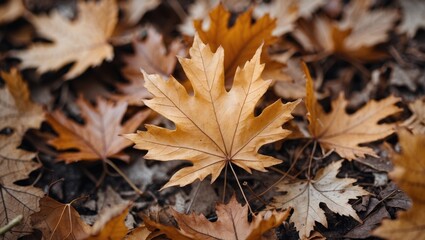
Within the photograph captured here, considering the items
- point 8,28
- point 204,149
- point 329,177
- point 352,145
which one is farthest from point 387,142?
point 8,28

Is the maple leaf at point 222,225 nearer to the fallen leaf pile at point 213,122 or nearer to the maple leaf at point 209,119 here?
the fallen leaf pile at point 213,122

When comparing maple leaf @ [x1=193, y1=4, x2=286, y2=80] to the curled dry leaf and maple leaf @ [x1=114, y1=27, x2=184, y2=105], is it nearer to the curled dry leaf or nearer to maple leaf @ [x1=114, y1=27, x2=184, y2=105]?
maple leaf @ [x1=114, y1=27, x2=184, y2=105]

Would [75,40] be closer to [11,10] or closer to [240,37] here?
[11,10]

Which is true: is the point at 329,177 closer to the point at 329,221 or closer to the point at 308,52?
the point at 329,221

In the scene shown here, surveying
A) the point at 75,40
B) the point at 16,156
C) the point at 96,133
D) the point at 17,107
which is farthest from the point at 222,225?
the point at 75,40

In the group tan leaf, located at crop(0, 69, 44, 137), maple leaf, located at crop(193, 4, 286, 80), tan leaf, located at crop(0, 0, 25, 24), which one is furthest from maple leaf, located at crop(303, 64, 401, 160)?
tan leaf, located at crop(0, 0, 25, 24)
